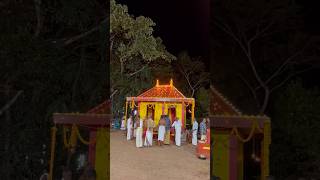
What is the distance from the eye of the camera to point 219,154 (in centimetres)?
287

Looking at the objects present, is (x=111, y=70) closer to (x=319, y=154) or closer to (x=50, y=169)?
(x=50, y=169)

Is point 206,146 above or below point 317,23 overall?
below

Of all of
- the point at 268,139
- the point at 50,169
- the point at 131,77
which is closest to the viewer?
the point at 268,139

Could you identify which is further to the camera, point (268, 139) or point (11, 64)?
point (11, 64)

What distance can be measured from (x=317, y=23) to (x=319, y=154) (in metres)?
0.85

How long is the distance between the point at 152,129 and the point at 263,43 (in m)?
1.14

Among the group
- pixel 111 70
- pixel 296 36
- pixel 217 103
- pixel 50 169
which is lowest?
pixel 50 169

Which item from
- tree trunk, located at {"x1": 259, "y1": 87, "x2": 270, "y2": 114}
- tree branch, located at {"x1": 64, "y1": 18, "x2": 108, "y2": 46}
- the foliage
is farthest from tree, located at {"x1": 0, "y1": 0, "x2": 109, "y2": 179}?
the foliage

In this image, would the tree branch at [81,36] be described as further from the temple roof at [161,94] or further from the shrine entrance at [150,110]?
the shrine entrance at [150,110]

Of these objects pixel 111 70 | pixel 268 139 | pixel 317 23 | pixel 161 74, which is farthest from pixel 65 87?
pixel 317 23

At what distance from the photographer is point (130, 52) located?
350 cm

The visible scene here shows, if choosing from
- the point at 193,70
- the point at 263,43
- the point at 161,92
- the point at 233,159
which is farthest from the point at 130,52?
the point at 233,159

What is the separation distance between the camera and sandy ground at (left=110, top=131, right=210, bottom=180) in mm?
3094

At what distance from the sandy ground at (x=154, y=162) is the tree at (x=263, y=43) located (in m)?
0.64
